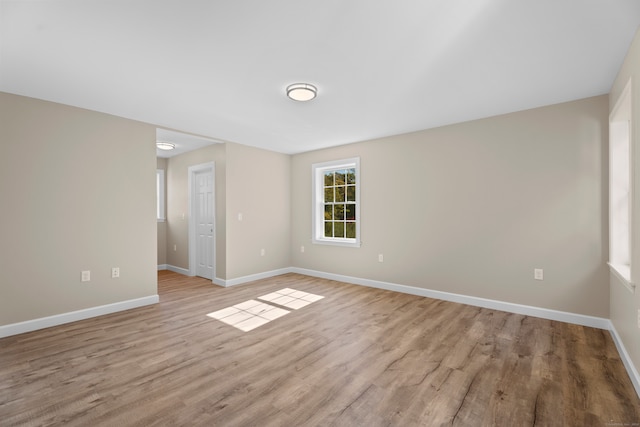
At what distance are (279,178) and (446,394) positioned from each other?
183 inches

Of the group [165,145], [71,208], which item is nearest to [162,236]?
[165,145]

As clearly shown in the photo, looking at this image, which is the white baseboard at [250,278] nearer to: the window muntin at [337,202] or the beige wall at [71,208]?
the window muntin at [337,202]

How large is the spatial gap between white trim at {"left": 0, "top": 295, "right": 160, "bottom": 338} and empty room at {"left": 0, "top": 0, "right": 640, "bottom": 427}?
2 centimetres

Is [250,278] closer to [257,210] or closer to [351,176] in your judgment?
[257,210]

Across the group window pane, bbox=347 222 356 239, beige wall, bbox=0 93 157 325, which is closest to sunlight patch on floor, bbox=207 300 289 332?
beige wall, bbox=0 93 157 325

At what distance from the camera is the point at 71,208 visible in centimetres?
332

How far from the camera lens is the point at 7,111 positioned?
9.63 ft

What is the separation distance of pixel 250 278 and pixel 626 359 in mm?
4699

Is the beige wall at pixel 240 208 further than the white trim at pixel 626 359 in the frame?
Yes

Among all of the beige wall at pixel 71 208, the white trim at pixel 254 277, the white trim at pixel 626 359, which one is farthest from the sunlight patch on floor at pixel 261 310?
the white trim at pixel 626 359

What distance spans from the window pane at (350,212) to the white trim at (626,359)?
346 cm

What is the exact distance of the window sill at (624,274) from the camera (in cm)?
216

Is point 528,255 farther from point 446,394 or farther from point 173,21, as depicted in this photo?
point 173,21

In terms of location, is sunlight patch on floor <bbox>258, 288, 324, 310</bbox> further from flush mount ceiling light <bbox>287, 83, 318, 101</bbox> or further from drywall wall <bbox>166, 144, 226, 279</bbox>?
flush mount ceiling light <bbox>287, 83, 318, 101</bbox>
